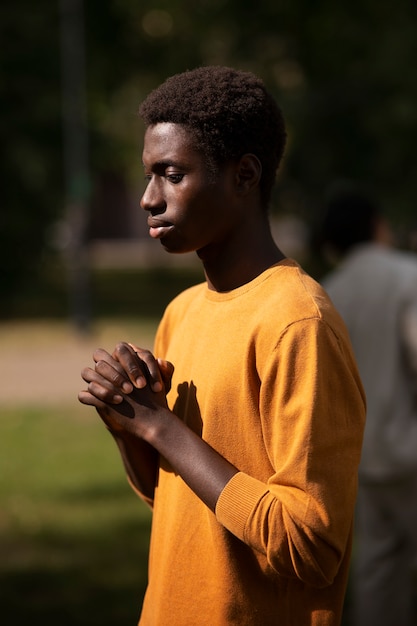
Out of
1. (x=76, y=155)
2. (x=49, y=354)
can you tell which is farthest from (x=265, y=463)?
(x=76, y=155)

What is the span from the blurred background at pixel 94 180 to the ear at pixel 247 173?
3.91 m

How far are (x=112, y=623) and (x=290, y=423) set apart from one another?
3898 millimetres

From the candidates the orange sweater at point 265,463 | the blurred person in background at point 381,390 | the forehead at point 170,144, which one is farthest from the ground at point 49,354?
the forehead at point 170,144

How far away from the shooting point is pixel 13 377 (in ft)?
47.0

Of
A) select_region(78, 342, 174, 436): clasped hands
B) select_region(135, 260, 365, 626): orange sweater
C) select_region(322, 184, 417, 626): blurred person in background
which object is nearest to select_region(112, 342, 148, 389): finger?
select_region(78, 342, 174, 436): clasped hands

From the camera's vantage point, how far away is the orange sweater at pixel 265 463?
81.0 inches

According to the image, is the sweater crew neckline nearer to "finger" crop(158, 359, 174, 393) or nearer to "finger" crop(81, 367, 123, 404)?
"finger" crop(158, 359, 174, 393)

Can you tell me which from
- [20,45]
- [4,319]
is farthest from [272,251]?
[20,45]

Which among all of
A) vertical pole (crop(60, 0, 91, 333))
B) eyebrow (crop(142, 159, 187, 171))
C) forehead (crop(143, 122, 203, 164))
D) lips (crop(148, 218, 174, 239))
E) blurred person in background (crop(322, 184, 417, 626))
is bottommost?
blurred person in background (crop(322, 184, 417, 626))

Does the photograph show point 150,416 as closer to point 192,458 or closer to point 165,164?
point 192,458

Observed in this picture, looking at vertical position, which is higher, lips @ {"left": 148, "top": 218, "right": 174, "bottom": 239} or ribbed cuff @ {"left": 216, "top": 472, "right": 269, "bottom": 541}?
lips @ {"left": 148, "top": 218, "right": 174, "bottom": 239}

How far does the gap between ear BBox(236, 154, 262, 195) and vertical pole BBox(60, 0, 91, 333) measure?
17.2 metres

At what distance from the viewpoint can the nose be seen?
7.43ft

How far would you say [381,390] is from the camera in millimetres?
4816
